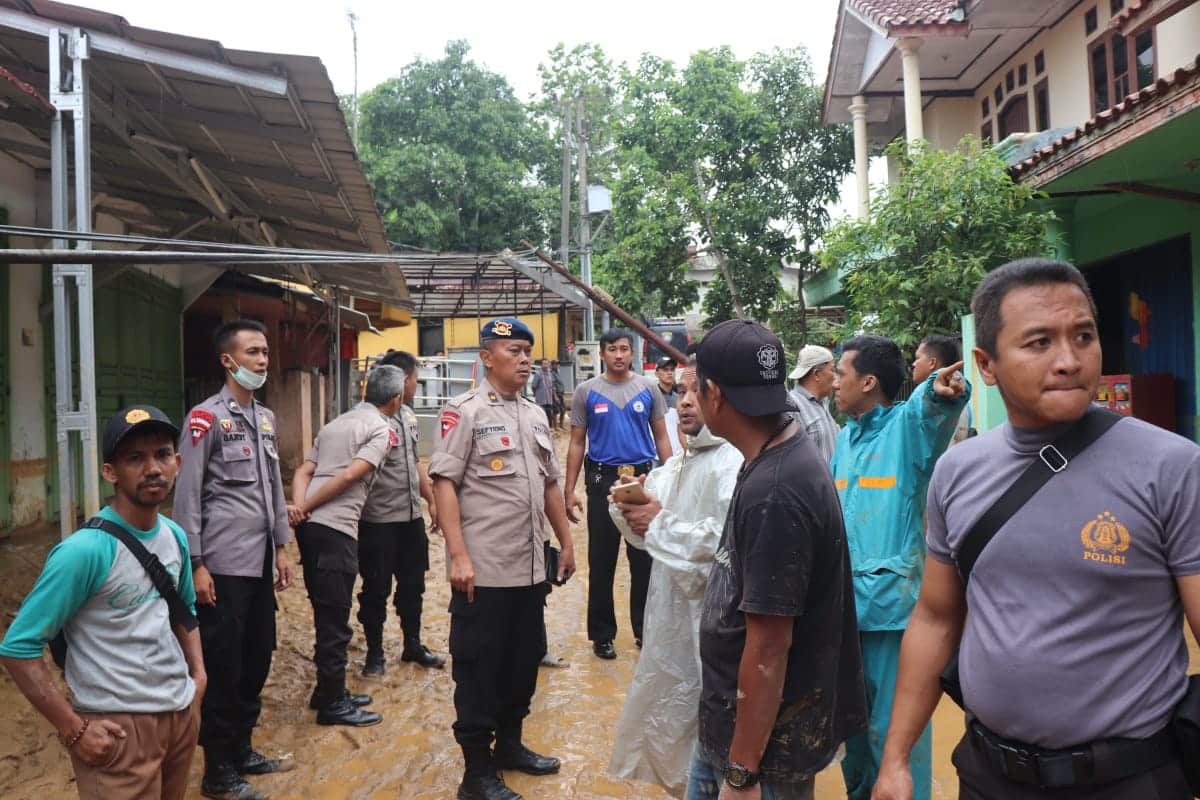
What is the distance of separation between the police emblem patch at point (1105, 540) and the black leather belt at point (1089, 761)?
13.4 inches

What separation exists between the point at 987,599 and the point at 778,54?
16.5 meters

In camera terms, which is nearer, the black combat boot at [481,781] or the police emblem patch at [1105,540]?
the police emblem patch at [1105,540]

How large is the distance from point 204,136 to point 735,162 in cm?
1216

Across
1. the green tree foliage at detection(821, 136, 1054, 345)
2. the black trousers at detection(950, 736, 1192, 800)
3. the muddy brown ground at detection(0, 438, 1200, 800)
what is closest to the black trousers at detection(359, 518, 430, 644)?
the muddy brown ground at detection(0, 438, 1200, 800)

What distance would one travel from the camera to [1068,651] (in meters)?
1.70

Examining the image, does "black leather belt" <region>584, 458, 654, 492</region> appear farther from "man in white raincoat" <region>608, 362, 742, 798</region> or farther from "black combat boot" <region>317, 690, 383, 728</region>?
"man in white raincoat" <region>608, 362, 742, 798</region>

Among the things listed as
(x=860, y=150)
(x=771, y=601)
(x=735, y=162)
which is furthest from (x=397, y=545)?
(x=735, y=162)

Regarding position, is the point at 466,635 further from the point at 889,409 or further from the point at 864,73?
the point at 864,73

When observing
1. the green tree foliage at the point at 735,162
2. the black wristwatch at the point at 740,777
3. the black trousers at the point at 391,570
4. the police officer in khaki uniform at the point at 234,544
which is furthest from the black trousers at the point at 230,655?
the green tree foliage at the point at 735,162

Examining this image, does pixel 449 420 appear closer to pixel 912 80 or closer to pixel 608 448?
pixel 608 448

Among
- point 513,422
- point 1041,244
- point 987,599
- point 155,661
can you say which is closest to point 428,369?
point 1041,244

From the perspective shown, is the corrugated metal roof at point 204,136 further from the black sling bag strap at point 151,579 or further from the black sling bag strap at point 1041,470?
the black sling bag strap at point 1041,470

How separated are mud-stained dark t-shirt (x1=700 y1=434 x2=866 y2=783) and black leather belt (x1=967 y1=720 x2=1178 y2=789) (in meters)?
0.47

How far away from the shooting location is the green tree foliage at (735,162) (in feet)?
53.4
